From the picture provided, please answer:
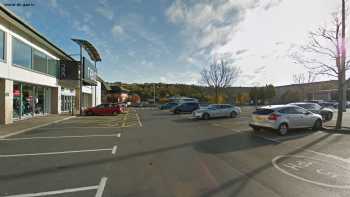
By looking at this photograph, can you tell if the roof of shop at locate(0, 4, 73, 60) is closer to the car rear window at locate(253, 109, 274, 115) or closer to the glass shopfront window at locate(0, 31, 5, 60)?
the glass shopfront window at locate(0, 31, 5, 60)

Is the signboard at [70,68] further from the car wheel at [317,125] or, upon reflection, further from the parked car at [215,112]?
the car wheel at [317,125]

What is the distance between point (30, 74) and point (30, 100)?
2.71m

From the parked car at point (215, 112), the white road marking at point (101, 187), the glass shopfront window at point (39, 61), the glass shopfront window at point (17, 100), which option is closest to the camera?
the white road marking at point (101, 187)

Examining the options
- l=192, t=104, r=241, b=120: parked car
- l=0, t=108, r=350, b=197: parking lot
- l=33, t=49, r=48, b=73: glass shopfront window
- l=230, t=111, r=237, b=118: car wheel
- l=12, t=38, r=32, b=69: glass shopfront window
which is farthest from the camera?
l=230, t=111, r=237, b=118: car wheel

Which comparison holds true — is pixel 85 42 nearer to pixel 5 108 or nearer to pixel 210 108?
pixel 5 108

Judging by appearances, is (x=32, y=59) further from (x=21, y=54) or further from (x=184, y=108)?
(x=184, y=108)

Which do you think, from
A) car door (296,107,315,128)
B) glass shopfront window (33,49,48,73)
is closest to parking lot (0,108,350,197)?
car door (296,107,315,128)

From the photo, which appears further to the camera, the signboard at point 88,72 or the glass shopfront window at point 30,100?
the signboard at point 88,72

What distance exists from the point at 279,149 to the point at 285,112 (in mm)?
3881

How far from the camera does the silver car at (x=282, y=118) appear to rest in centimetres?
1122

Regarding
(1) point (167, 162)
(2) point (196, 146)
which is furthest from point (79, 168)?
(2) point (196, 146)

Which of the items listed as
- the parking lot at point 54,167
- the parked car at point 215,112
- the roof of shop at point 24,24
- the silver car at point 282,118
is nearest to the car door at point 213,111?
the parked car at point 215,112

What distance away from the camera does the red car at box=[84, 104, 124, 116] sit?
2531cm

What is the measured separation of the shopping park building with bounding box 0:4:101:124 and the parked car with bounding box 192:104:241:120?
580 inches
